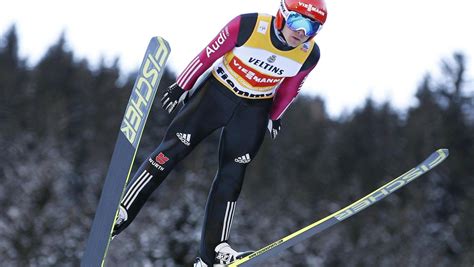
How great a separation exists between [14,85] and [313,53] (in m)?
55.6

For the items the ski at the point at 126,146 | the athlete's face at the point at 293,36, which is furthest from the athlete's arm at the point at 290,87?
the ski at the point at 126,146

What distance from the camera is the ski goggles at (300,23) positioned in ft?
20.7

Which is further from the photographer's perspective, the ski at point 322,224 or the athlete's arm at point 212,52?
the ski at point 322,224

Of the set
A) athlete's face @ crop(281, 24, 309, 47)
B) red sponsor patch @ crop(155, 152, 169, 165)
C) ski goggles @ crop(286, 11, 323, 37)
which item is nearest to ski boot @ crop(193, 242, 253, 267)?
red sponsor patch @ crop(155, 152, 169, 165)

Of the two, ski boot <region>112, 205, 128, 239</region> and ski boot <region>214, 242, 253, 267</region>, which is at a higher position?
ski boot <region>112, 205, 128, 239</region>

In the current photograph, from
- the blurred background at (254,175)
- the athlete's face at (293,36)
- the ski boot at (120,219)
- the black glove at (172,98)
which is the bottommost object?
the ski boot at (120,219)

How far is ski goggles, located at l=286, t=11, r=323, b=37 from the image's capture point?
6.30m

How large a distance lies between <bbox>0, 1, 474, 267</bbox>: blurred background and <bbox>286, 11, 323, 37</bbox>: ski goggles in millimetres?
21097

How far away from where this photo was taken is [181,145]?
6.66 meters

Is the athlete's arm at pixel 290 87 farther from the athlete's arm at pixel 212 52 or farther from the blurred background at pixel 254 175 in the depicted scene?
the blurred background at pixel 254 175

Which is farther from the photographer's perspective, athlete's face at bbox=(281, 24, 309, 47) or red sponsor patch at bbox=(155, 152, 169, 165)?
red sponsor patch at bbox=(155, 152, 169, 165)

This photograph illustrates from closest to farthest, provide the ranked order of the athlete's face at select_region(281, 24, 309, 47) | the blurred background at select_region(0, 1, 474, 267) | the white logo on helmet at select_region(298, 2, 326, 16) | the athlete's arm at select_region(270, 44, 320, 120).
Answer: the white logo on helmet at select_region(298, 2, 326, 16)
the athlete's face at select_region(281, 24, 309, 47)
the athlete's arm at select_region(270, 44, 320, 120)
the blurred background at select_region(0, 1, 474, 267)

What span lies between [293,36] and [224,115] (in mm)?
858

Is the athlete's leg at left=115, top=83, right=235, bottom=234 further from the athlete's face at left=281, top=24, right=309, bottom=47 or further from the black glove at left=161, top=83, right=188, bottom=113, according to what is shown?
the athlete's face at left=281, top=24, right=309, bottom=47
